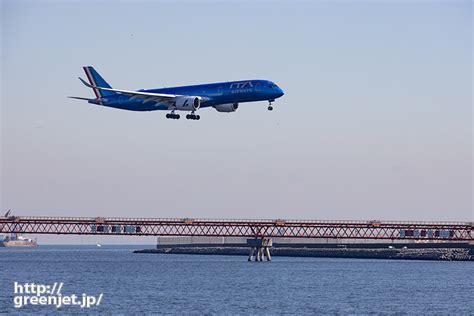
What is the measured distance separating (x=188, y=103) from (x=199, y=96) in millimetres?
1966

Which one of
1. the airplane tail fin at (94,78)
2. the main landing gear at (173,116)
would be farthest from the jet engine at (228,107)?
the airplane tail fin at (94,78)

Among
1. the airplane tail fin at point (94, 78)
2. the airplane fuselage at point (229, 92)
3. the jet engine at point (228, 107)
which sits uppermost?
the airplane tail fin at point (94, 78)

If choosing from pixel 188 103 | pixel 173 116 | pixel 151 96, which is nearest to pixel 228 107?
pixel 188 103

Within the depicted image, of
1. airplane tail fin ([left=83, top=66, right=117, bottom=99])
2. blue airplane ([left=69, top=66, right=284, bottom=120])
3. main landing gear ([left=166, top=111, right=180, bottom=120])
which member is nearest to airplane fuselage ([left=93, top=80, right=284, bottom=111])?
blue airplane ([left=69, top=66, right=284, bottom=120])

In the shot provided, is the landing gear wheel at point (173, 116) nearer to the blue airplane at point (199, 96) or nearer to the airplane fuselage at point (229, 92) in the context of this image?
the blue airplane at point (199, 96)

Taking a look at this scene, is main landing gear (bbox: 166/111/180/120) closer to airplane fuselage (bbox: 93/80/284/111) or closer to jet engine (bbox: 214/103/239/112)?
airplane fuselage (bbox: 93/80/284/111)

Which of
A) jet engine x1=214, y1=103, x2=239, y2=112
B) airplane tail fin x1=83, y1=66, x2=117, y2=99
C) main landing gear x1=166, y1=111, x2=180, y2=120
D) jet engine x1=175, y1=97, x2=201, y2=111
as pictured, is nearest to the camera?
jet engine x1=175, y1=97, x2=201, y2=111

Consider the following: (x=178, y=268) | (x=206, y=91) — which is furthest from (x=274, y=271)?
(x=206, y=91)

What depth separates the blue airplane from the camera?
4751 inches

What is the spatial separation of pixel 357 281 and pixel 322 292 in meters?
21.4

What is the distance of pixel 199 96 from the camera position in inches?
4906

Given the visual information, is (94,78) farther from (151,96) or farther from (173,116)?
(173,116)

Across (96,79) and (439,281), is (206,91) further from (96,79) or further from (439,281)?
(439,281)

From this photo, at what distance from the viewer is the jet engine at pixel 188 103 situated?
12288 cm
